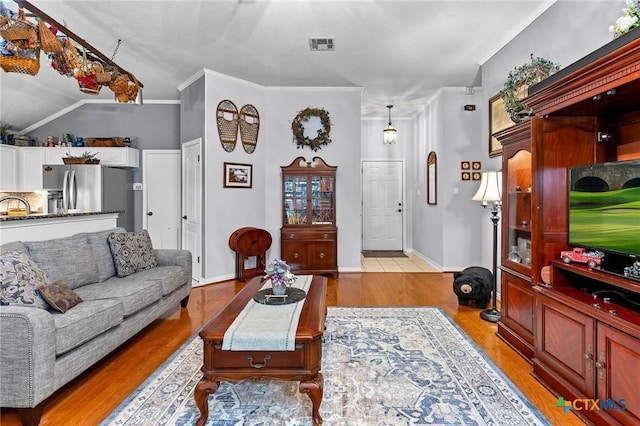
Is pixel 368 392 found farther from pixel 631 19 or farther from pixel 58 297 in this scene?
pixel 631 19

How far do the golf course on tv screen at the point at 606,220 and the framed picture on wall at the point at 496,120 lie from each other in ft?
6.43

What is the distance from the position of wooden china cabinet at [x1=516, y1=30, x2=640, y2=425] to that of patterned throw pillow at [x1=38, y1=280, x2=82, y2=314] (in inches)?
121

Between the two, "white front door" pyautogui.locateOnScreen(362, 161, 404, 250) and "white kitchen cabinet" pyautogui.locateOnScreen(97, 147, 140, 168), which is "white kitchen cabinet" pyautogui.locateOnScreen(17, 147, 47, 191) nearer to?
"white kitchen cabinet" pyautogui.locateOnScreen(97, 147, 140, 168)

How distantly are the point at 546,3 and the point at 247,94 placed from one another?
376 cm

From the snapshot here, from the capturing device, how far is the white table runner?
1683mm

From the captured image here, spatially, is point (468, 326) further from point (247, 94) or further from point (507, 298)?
point (247, 94)

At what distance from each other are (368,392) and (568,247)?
1634 mm

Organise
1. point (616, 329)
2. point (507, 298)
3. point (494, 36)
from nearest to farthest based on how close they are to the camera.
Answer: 1. point (616, 329)
2. point (507, 298)
3. point (494, 36)

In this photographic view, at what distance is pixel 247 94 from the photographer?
16.7ft

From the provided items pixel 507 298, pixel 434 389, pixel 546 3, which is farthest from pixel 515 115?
pixel 434 389

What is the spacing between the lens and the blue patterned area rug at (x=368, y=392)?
182 cm

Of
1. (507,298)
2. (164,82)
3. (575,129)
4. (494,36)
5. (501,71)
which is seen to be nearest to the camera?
(575,129)

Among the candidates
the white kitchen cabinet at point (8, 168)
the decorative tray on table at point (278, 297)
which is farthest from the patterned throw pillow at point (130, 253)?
the white kitchen cabinet at point (8, 168)

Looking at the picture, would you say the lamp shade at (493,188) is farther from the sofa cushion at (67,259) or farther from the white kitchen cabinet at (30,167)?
the white kitchen cabinet at (30,167)
